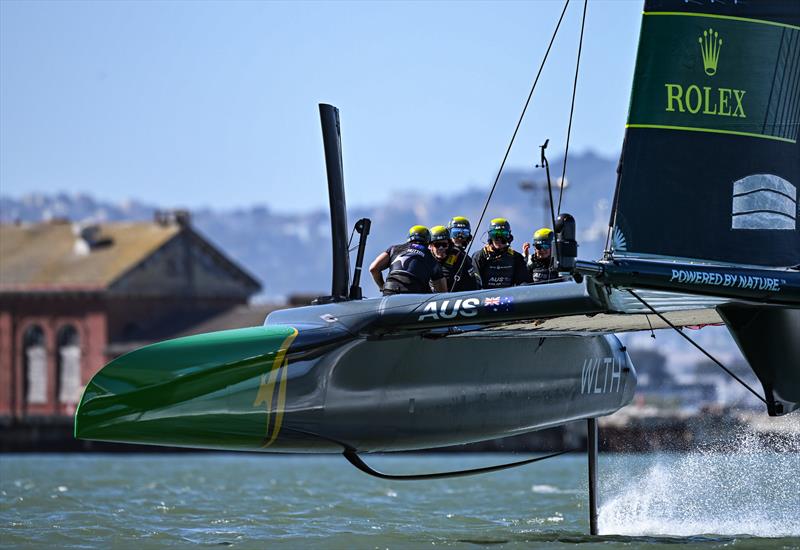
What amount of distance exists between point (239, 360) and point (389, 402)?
1216 mm

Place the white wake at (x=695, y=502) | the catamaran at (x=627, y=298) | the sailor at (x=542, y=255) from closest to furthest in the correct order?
1. the catamaran at (x=627, y=298)
2. the sailor at (x=542, y=255)
3. the white wake at (x=695, y=502)

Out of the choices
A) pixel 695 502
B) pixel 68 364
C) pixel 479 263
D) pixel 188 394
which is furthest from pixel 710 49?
pixel 68 364

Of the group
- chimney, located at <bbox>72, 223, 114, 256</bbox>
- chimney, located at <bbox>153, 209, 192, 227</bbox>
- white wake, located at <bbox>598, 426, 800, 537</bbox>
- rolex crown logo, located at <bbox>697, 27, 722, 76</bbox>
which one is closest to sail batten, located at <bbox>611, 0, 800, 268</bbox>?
rolex crown logo, located at <bbox>697, 27, 722, 76</bbox>

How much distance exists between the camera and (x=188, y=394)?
31.1ft

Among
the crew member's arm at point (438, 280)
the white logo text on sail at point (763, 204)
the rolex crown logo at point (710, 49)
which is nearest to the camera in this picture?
the rolex crown logo at point (710, 49)

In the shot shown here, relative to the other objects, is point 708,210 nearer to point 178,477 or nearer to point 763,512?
point 763,512

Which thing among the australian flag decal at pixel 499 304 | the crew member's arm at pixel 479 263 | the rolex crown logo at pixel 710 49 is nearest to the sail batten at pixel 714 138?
the rolex crown logo at pixel 710 49

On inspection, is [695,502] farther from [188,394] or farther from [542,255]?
[188,394]

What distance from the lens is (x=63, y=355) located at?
47.2 meters

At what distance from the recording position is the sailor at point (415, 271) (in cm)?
1056

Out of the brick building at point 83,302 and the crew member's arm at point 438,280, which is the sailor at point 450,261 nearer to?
the crew member's arm at point 438,280

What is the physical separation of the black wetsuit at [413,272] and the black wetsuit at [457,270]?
45cm

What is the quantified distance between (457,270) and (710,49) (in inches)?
101

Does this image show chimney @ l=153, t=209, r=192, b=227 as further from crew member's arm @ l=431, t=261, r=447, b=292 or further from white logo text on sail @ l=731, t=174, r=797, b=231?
white logo text on sail @ l=731, t=174, r=797, b=231
